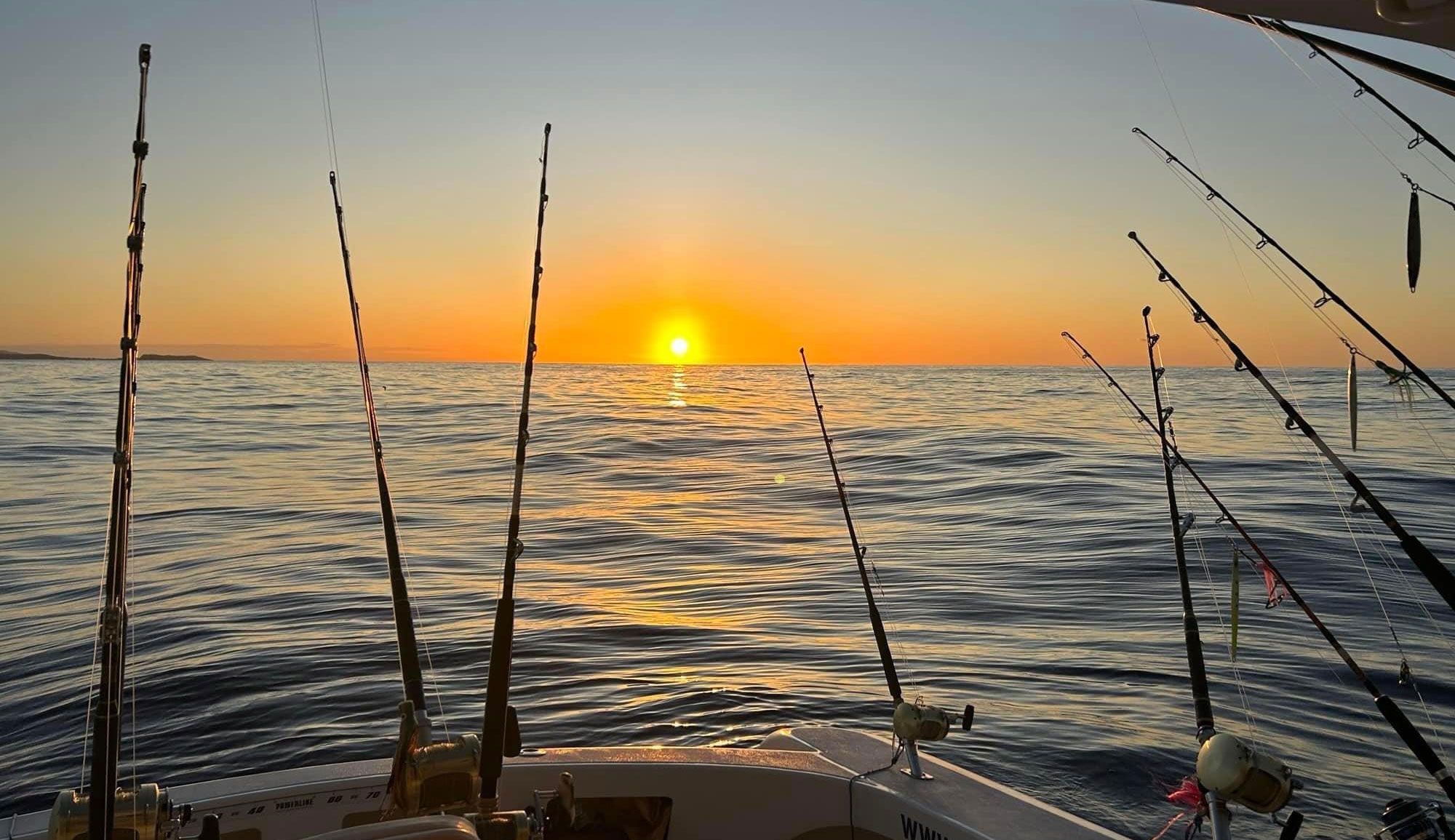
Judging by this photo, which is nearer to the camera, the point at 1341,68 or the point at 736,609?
the point at 1341,68

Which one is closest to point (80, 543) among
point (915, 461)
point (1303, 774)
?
point (1303, 774)

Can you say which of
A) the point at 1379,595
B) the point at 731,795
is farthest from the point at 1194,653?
the point at 1379,595

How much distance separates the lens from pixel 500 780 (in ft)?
11.9

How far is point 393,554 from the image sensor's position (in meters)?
3.66

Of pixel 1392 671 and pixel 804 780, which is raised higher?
pixel 804 780

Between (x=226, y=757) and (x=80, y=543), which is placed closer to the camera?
(x=226, y=757)

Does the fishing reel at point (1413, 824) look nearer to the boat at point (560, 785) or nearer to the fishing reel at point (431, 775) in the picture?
the boat at point (560, 785)

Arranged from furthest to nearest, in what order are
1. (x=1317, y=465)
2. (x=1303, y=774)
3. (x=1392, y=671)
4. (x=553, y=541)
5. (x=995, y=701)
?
(x=1317, y=465)
(x=553, y=541)
(x=1392, y=671)
(x=995, y=701)
(x=1303, y=774)

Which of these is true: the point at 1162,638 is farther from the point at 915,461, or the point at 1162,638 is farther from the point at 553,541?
the point at 915,461

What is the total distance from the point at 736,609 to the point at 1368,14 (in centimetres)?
858

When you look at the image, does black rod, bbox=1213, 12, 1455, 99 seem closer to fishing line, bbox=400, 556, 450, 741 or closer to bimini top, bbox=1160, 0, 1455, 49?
bimini top, bbox=1160, 0, 1455, 49

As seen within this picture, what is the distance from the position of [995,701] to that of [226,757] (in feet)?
16.3

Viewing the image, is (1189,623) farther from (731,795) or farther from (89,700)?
(89,700)

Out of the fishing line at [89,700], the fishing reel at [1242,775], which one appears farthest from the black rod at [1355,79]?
the fishing line at [89,700]
